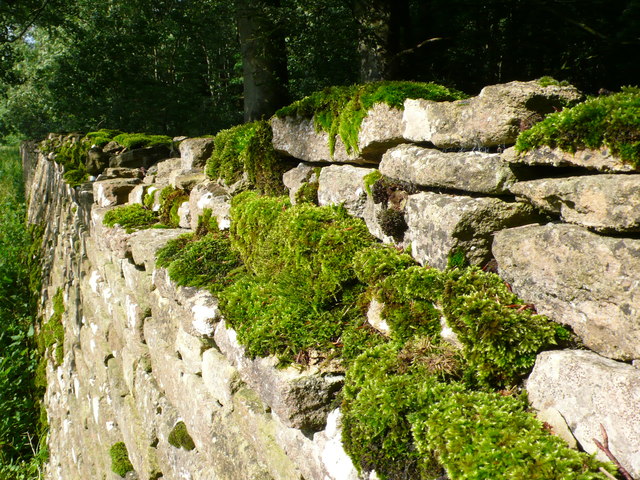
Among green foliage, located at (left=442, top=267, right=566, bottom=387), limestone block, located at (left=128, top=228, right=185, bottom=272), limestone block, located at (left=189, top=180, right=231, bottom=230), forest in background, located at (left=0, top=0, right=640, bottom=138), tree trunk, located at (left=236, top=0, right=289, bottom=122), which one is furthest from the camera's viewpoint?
tree trunk, located at (left=236, top=0, right=289, bottom=122)

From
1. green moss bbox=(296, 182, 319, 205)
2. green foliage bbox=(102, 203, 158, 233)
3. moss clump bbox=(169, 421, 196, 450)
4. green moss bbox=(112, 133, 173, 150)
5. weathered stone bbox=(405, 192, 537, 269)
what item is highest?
green moss bbox=(112, 133, 173, 150)

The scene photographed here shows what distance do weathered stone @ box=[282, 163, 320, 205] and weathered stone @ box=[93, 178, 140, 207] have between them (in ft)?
8.57

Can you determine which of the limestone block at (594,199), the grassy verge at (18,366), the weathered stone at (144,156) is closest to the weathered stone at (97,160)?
the weathered stone at (144,156)

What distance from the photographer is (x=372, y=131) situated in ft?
7.06

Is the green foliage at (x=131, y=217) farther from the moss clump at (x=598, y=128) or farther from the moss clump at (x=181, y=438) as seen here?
the moss clump at (x=598, y=128)

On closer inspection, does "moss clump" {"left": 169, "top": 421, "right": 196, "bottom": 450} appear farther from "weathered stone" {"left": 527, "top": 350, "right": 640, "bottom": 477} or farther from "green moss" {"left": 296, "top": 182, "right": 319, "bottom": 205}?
"weathered stone" {"left": 527, "top": 350, "right": 640, "bottom": 477}

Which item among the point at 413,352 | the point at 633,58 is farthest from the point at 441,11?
the point at 413,352

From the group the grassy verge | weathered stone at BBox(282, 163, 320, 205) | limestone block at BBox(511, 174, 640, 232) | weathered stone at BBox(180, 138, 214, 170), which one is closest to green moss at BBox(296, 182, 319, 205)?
weathered stone at BBox(282, 163, 320, 205)

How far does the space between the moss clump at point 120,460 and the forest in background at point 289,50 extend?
14.7 feet

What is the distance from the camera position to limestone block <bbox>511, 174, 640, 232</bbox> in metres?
1.22

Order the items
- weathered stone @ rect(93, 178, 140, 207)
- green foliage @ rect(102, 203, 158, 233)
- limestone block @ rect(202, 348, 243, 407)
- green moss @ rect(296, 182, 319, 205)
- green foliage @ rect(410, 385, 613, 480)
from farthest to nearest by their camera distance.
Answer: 1. weathered stone @ rect(93, 178, 140, 207)
2. green foliage @ rect(102, 203, 158, 233)
3. green moss @ rect(296, 182, 319, 205)
4. limestone block @ rect(202, 348, 243, 407)
5. green foliage @ rect(410, 385, 613, 480)

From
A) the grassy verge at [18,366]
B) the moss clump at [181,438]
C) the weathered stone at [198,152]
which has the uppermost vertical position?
the weathered stone at [198,152]

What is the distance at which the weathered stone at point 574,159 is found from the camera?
4.20 feet

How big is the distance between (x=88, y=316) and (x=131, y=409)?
199 cm
